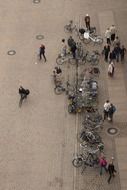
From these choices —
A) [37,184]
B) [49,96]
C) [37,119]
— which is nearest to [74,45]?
[49,96]

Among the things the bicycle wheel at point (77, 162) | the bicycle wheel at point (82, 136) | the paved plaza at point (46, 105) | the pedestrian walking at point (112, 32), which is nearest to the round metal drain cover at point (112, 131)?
the paved plaza at point (46, 105)

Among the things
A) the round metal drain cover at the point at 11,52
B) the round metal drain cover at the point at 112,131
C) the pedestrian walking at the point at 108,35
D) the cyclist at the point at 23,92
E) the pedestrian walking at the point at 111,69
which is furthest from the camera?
the round metal drain cover at the point at 11,52

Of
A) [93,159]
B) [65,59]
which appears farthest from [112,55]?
[93,159]

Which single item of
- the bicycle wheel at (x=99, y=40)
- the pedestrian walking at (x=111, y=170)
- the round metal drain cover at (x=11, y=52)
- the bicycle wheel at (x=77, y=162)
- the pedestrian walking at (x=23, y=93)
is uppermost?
the bicycle wheel at (x=99, y=40)

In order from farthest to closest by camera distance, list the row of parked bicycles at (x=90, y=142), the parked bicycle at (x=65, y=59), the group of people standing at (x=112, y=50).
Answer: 1. the parked bicycle at (x=65, y=59)
2. the group of people standing at (x=112, y=50)
3. the row of parked bicycles at (x=90, y=142)

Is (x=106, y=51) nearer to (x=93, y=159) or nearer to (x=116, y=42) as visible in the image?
(x=116, y=42)

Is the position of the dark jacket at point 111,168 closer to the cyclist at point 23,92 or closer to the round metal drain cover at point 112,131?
the round metal drain cover at point 112,131

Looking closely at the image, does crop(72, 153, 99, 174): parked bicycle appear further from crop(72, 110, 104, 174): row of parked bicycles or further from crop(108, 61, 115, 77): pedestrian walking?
crop(108, 61, 115, 77): pedestrian walking
